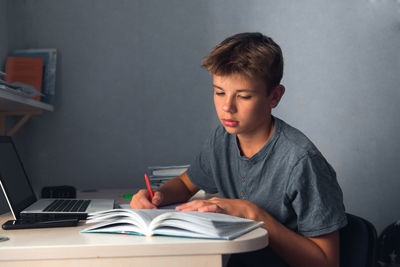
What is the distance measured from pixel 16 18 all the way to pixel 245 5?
1.11 meters

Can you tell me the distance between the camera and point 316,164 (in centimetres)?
97

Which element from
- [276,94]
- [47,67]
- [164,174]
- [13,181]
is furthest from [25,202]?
[47,67]

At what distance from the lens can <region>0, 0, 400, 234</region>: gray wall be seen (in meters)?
1.93

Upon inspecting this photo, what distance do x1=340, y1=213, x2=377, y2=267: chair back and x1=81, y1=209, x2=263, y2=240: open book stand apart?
0.29 m

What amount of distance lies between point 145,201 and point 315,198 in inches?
16.5

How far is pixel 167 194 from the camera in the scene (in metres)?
1.19

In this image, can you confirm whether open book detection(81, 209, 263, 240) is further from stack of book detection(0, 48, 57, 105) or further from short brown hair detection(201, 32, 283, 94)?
stack of book detection(0, 48, 57, 105)

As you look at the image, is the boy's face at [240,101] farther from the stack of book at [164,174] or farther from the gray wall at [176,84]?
the gray wall at [176,84]

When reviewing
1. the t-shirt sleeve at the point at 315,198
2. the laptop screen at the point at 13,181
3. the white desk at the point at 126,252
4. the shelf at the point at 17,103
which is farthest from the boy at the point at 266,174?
the shelf at the point at 17,103

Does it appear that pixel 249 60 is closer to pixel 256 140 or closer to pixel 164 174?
pixel 256 140

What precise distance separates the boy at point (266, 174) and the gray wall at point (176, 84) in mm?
785

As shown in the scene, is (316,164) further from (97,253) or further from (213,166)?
(97,253)

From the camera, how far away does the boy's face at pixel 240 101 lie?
1002 millimetres

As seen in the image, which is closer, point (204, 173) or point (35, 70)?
point (204, 173)
